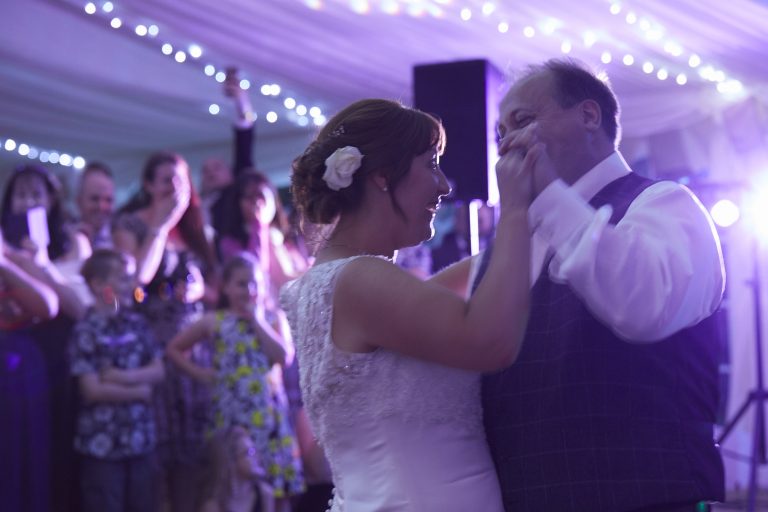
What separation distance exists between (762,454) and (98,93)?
5241 millimetres

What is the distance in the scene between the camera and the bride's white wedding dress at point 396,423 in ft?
6.72

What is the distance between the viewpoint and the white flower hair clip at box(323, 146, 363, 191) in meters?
2.07

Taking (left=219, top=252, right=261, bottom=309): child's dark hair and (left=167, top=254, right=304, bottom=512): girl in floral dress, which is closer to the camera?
(left=167, top=254, right=304, bottom=512): girl in floral dress

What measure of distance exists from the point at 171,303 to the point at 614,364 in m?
3.13

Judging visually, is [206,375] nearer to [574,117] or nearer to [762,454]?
[574,117]

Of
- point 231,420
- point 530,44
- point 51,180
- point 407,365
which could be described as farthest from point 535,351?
point 530,44

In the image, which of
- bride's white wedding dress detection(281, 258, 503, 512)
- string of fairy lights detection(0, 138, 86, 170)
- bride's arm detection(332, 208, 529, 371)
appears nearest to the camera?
bride's arm detection(332, 208, 529, 371)

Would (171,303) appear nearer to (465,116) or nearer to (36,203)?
(36,203)

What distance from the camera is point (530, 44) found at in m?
6.50

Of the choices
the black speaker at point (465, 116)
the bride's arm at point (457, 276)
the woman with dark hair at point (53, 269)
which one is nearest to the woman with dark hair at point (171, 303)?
the woman with dark hair at point (53, 269)

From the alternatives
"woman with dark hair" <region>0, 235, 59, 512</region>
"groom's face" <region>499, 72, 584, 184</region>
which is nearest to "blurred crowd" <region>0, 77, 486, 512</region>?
"woman with dark hair" <region>0, 235, 59, 512</region>

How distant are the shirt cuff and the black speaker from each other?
6.15 ft

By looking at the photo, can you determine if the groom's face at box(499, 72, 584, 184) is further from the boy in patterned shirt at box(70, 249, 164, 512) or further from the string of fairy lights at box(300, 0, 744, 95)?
the string of fairy lights at box(300, 0, 744, 95)

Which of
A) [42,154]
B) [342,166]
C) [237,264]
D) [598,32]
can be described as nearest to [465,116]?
[237,264]
